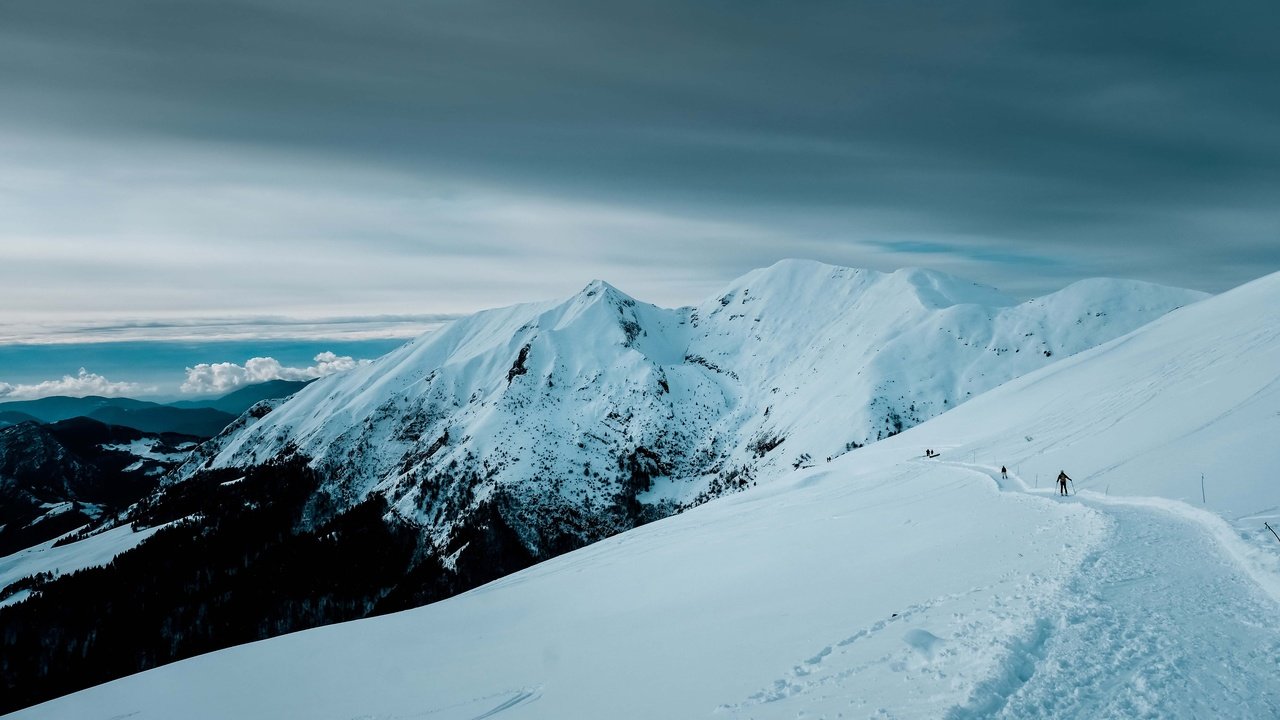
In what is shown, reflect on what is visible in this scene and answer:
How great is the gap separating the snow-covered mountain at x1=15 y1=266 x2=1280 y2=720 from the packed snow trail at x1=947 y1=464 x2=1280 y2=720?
0.04 m

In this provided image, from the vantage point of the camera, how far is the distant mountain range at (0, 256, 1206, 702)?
97250 mm

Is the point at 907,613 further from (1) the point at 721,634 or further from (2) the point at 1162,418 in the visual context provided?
(2) the point at 1162,418

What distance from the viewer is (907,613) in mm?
11086

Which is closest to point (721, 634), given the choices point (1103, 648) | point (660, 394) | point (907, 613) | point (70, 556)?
point (907, 613)

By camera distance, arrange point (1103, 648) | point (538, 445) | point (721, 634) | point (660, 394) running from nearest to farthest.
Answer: point (1103, 648) → point (721, 634) → point (538, 445) → point (660, 394)

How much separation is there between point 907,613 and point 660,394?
117082mm

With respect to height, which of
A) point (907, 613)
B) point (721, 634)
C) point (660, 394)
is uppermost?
point (907, 613)

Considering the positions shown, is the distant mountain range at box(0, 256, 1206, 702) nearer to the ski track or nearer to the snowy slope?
the snowy slope

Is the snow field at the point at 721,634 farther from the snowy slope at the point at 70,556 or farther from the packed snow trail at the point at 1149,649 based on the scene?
the snowy slope at the point at 70,556

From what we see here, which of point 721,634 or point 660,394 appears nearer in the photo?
point 721,634

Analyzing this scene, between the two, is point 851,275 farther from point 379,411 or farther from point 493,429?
point 379,411

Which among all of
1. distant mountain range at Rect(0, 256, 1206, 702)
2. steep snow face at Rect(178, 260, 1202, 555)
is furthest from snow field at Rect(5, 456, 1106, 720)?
steep snow face at Rect(178, 260, 1202, 555)

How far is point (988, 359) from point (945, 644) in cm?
11363

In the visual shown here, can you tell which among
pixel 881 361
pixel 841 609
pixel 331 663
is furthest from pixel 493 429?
pixel 841 609
